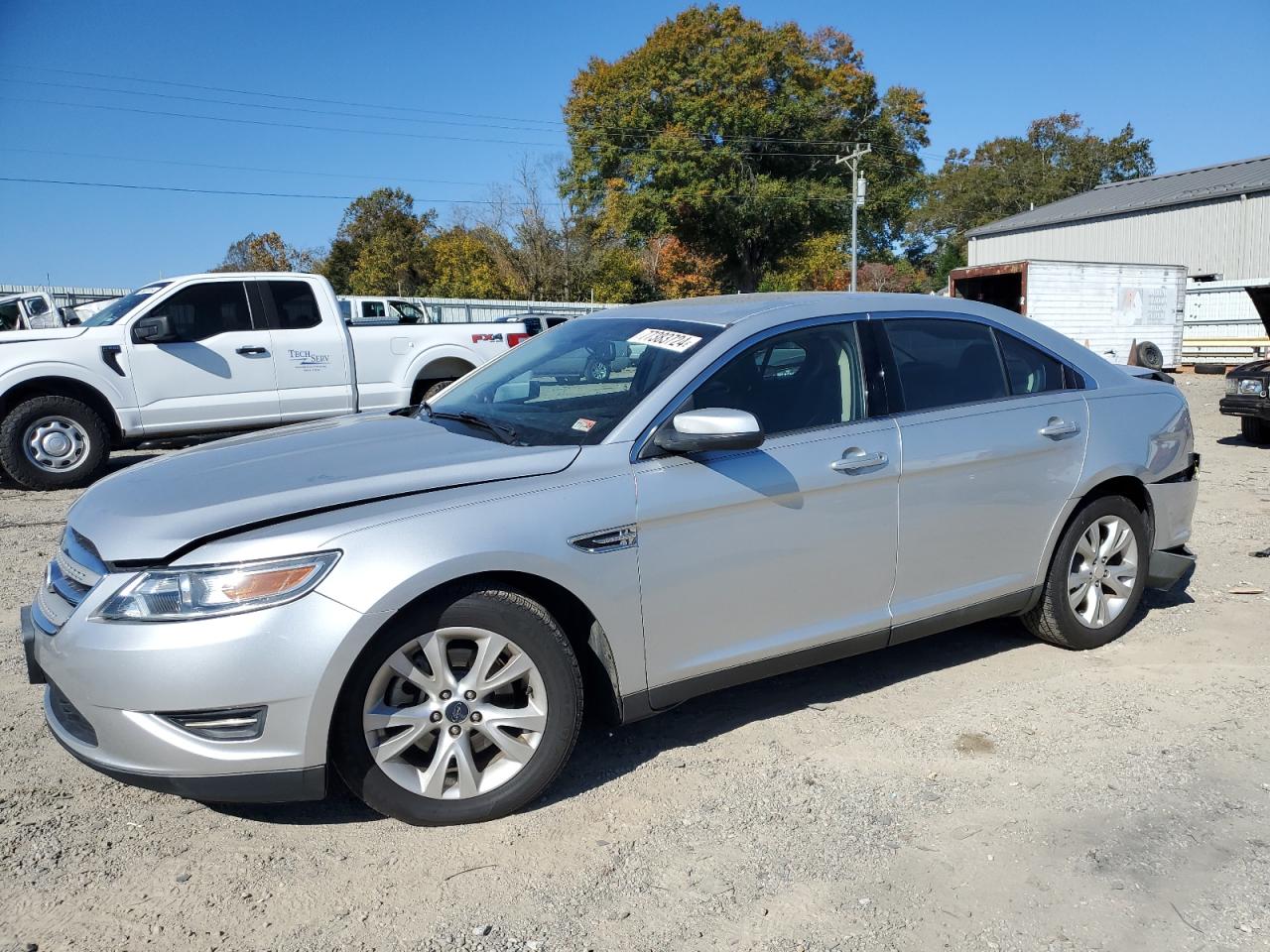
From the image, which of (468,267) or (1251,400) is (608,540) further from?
(468,267)

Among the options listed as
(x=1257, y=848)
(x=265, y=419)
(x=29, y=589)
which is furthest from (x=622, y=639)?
(x=265, y=419)

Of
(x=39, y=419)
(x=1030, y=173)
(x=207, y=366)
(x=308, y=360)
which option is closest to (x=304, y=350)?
(x=308, y=360)

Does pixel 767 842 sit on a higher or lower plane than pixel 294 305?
lower

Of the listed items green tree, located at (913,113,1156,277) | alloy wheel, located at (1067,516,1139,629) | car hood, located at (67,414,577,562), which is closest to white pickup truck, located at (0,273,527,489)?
car hood, located at (67,414,577,562)

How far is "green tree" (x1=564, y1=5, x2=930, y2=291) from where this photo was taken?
43000mm

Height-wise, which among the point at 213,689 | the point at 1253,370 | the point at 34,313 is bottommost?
the point at 1253,370

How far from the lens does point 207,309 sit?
922 cm

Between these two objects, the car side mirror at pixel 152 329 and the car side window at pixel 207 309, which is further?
the car side window at pixel 207 309

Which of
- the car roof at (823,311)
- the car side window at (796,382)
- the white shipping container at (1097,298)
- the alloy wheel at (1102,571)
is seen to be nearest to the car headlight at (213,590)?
the car side window at (796,382)

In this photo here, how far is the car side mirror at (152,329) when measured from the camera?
8789 millimetres

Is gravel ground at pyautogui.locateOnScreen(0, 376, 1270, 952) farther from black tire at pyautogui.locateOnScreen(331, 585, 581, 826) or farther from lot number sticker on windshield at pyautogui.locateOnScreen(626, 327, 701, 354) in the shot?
lot number sticker on windshield at pyautogui.locateOnScreen(626, 327, 701, 354)

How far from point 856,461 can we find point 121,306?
805 centimetres

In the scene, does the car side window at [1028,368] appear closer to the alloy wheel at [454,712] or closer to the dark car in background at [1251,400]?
the alloy wheel at [454,712]

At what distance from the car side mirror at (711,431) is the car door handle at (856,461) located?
1.56 ft
